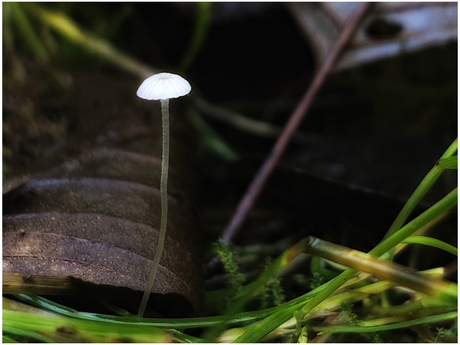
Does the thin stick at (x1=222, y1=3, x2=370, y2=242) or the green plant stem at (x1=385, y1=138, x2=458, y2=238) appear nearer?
the green plant stem at (x1=385, y1=138, x2=458, y2=238)

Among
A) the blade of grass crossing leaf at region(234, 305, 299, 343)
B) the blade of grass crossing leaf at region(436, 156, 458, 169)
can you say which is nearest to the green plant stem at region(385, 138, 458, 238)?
the blade of grass crossing leaf at region(436, 156, 458, 169)

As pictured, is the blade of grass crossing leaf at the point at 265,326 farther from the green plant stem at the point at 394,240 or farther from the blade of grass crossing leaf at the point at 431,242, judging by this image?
the blade of grass crossing leaf at the point at 431,242

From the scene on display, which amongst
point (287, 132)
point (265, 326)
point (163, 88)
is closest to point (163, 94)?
point (163, 88)

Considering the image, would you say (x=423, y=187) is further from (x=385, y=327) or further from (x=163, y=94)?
(x=163, y=94)

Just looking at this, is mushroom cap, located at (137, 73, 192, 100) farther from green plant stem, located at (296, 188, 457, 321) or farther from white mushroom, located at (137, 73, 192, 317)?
green plant stem, located at (296, 188, 457, 321)

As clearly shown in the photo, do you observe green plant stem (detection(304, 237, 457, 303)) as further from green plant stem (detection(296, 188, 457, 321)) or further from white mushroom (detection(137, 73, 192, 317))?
white mushroom (detection(137, 73, 192, 317))

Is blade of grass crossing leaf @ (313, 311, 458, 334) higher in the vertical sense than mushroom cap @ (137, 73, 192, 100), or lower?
lower

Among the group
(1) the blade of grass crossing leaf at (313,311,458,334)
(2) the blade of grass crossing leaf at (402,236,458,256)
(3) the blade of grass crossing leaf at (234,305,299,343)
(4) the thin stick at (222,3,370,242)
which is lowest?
(3) the blade of grass crossing leaf at (234,305,299,343)
